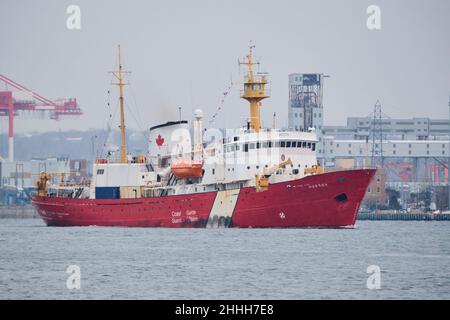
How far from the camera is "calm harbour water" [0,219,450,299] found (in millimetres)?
40781

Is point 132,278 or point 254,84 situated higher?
point 254,84

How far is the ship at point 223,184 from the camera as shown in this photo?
220ft

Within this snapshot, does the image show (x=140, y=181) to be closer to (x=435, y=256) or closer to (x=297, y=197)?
(x=297, y=197)

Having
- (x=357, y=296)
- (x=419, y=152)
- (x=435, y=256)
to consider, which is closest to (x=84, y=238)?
(x=435, y=256)

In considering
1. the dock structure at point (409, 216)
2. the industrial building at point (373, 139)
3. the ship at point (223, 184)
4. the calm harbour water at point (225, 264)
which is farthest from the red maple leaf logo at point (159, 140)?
the industrial building at point (373, 139)

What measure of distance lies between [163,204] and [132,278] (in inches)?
1121

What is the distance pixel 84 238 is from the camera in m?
66.4

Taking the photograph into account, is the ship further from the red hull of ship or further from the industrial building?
the industrial building

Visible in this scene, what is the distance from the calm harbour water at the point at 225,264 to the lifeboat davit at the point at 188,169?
389cm

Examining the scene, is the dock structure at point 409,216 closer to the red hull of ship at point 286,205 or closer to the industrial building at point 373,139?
the industrial building at point 373,139

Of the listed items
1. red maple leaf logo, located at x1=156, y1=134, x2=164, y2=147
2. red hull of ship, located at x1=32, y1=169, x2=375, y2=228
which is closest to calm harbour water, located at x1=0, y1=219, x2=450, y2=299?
red hull of ship, located at x1=32, y1=169, x2=375, y2=228

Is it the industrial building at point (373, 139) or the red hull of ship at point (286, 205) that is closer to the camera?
the red hull of ship at point (286, 205)

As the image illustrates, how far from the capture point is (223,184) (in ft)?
233

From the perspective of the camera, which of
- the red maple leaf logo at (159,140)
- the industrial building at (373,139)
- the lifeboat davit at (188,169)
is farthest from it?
the industrial building at (373,139)
